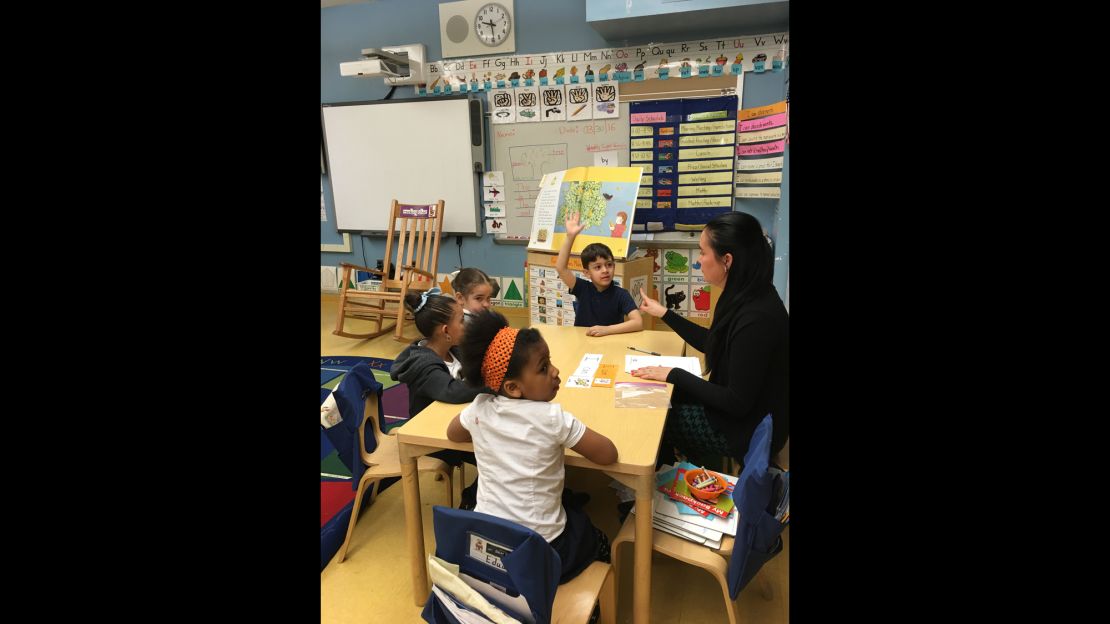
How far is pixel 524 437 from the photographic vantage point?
1281mm

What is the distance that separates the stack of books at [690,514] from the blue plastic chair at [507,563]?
12.5 inches

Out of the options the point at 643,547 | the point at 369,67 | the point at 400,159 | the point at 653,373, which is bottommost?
the point at 643,547

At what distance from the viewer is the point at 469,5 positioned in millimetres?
4492

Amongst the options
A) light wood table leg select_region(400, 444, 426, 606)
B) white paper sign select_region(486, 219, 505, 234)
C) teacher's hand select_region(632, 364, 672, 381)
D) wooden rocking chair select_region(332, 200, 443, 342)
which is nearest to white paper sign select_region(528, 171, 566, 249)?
white paper sign select_region(486, 219, 505, 234)

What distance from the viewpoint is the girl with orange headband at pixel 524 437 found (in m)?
1.29

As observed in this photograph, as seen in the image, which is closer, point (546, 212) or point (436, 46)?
point (546, 212)

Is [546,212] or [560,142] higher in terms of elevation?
[560,142]

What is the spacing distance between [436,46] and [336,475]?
3.71m

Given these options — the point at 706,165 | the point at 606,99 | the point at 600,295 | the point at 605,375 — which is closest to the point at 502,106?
the point at 606,99

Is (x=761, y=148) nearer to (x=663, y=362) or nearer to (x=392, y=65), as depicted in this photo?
(x=663, y=362)

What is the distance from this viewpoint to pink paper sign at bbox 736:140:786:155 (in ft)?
11.3
